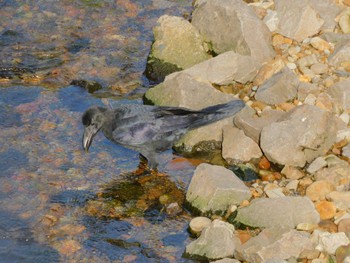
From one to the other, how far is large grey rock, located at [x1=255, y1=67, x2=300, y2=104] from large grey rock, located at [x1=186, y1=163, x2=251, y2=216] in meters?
1.85

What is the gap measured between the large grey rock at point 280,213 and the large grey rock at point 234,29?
11.1 feet

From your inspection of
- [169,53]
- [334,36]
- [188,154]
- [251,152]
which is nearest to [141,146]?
[188,154]

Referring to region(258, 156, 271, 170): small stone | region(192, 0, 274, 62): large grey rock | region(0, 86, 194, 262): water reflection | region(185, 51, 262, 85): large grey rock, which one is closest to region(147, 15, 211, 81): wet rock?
region(192, 0, 274, 62): large grey rock

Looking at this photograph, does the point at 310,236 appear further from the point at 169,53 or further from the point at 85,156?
the point at 169,53

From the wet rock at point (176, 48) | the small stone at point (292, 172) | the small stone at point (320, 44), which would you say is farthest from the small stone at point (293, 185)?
the wet rock at point (176, 48)

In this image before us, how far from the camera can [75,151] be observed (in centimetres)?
894

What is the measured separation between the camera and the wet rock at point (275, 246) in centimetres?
648

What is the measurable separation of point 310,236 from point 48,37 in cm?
655

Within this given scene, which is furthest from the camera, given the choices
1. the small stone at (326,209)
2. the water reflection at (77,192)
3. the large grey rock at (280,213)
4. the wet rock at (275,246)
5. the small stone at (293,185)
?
the small stone at (293,185)

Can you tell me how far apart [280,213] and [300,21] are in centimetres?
435

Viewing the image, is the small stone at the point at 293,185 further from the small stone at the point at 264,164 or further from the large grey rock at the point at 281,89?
the large grey rock at the point at 281,89

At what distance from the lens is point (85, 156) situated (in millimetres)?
8891

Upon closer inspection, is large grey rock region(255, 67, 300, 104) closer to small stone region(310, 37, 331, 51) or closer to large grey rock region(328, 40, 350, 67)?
large grey rock region(328, 40, 350, 67)

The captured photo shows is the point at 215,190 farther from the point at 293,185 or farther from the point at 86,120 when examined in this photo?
the point at 86,120
